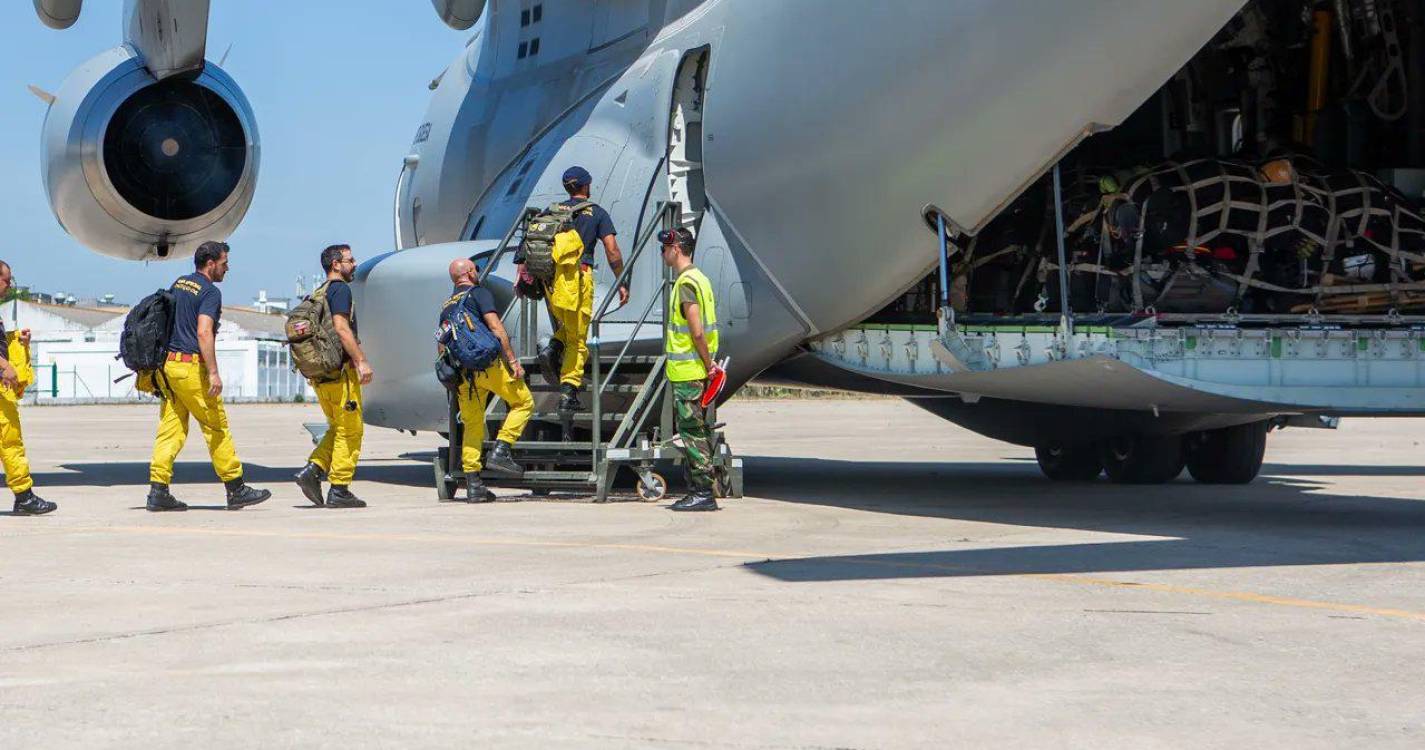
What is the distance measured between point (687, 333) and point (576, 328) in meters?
1.19

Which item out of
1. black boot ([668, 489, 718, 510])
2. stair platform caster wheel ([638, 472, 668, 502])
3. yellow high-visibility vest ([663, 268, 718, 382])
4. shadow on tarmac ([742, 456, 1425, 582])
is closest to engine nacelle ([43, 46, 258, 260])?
shadow on tarmac ([742, 456, 1425, 582])

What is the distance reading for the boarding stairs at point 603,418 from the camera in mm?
11492

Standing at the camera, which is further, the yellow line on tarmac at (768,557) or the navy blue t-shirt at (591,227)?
the navy blue t-shirt at (591,227)

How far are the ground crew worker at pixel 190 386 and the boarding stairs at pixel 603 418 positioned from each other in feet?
5.41

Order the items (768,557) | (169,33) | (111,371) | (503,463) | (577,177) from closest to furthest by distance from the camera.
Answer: (768,557) → (503,463) → (577,177) → (169,33) → (111,371)

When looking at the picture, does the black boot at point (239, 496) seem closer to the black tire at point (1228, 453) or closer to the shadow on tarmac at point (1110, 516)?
the shadow on tarmac at point (1110, 516)

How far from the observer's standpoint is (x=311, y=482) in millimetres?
11164

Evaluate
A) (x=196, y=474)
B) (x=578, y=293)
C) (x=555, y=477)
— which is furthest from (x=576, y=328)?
(x=196, y=474)

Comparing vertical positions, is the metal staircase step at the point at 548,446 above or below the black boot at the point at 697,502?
above

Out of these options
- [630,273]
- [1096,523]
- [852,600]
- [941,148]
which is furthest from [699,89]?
[852,600]

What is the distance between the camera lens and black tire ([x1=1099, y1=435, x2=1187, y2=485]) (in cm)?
1380

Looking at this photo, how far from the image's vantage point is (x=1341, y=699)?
458 cm

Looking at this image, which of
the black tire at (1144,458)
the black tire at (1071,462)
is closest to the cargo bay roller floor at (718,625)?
the black tire at (1144,458)

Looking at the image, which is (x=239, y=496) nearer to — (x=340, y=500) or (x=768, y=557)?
(x=340, y=500)
